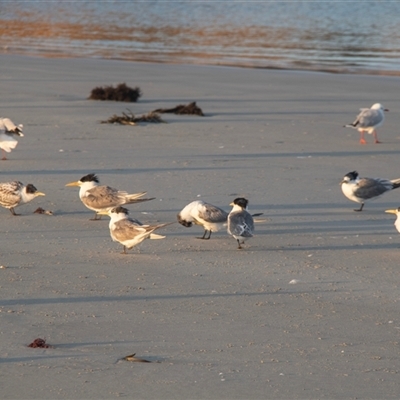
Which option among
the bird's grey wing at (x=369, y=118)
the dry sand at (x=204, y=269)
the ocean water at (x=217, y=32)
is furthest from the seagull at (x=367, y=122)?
the ocean water at (x=217, y=32)

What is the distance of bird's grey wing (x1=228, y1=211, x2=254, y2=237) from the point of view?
7.59 meters

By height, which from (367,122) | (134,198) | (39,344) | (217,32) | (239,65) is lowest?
(217,32)

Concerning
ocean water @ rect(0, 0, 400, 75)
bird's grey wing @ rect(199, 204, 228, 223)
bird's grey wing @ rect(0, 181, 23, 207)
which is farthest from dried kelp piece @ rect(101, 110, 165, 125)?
ocean water @ rect(0, 0, 400, 75)

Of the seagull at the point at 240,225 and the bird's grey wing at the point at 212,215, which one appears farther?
the bird's grey wing at the point at 212,215

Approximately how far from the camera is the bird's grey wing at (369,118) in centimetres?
1251

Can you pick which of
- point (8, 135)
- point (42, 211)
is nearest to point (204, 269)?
point (42, 211)

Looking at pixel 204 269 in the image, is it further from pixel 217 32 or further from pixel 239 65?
pixel 217 32

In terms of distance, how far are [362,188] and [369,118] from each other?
3.87 m

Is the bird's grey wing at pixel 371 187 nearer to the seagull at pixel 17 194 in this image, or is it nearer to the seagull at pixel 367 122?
the seagull at pixel 17 194

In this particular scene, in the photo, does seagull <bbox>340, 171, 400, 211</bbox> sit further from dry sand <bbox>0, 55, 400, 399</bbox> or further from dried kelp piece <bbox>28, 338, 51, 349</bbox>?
dried kelp piece <bbox>28, 338, 51, 349</bbox>

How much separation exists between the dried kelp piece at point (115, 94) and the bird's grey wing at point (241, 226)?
7711mm

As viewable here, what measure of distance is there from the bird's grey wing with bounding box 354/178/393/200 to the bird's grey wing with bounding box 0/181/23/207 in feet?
10.5

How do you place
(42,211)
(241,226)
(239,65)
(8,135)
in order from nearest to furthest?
(241,226)
(42,211)
(8,135)
(239,65)

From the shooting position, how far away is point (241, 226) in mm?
7594
